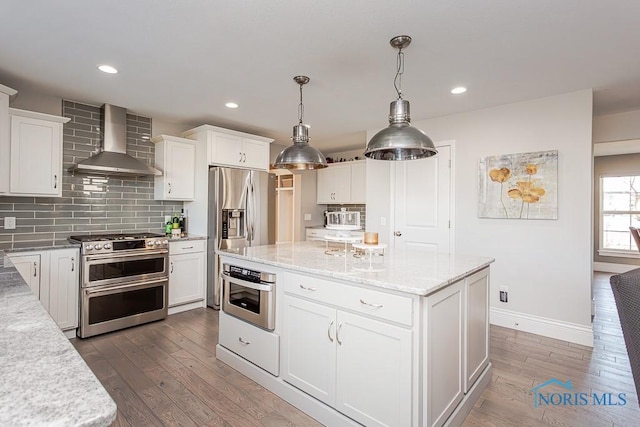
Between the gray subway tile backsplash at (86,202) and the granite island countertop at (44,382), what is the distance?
281cm

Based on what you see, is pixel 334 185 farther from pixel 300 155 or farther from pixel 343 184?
pixel 300 155

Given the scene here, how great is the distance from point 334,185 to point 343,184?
21 cm

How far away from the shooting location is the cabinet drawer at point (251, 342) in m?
2.25

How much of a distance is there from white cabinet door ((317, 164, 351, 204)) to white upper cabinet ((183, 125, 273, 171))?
167 centimetres

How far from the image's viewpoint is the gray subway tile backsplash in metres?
3.34

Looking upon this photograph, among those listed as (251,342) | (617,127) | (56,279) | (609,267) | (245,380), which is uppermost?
(617,127)

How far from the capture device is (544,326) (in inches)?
133

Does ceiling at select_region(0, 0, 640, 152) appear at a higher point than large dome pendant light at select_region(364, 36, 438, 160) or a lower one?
higher

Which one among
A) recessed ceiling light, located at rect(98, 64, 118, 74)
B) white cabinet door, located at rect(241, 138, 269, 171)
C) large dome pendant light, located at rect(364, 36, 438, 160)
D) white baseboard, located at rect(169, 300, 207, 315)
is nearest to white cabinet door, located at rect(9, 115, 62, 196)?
recessed ceiling light, located at rect(98, 64, 118, 74)

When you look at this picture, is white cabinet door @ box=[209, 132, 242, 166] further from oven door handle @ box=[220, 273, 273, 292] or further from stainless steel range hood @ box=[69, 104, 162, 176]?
oven door handle @ box=[220, 273, 273, 292]

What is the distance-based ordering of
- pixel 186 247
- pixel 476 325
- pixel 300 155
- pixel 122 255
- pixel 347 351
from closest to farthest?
pixel 347 351, pixel 476 325, pixel 300 155, pixel 122 255, pixel 186 247

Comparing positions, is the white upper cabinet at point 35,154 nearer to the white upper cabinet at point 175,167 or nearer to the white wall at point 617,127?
the white upper cabinet at point 175,167

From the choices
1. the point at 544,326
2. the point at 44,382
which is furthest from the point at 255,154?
the point at 44,382

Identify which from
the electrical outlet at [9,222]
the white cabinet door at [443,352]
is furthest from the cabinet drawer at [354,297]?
the electrical outlet at [9,222]
